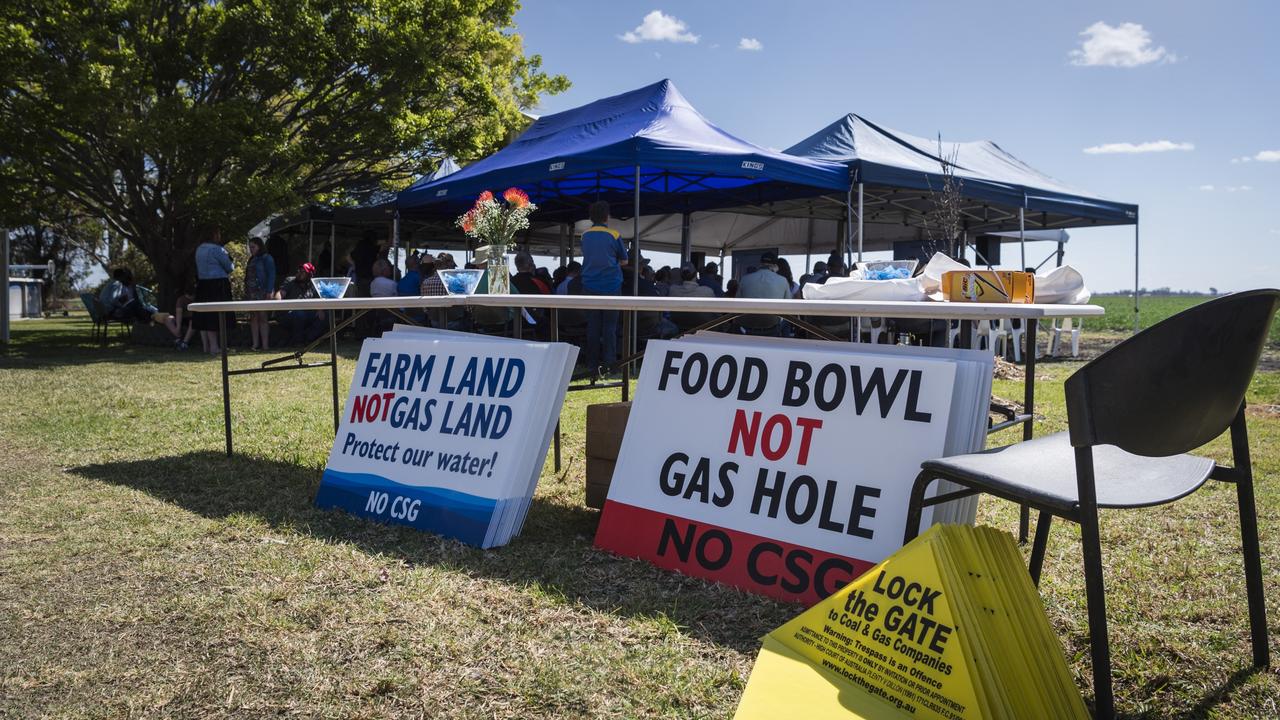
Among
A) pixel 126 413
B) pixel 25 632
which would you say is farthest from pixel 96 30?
pixel 25 632

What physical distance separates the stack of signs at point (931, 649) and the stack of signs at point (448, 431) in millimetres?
1377

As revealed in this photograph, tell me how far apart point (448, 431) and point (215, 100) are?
1286cm

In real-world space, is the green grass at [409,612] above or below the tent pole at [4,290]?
below

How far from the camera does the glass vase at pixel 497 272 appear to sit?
3.81 meters

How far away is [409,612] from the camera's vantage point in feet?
7.58

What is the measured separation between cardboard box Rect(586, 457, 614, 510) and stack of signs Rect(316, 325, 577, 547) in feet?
1.28

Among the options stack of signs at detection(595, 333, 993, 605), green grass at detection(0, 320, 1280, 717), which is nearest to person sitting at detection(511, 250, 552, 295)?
green grass at detection(0, 320, 1280, 717)

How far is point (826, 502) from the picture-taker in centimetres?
245

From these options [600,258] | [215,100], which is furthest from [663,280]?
[215,100]

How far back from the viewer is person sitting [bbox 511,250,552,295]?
9.46 meters

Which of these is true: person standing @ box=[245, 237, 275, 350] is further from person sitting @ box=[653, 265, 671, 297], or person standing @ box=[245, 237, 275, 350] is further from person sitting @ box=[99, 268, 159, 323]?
person sitting @ box=[653, 265, 671, 297]

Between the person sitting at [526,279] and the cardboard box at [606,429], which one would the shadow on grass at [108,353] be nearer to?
the person sitting at [526,279]

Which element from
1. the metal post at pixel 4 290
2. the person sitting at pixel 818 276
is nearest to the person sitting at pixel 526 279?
the person sitting at pixel 818 276

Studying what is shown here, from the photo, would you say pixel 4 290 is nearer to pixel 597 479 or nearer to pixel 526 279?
pixel 526 279
